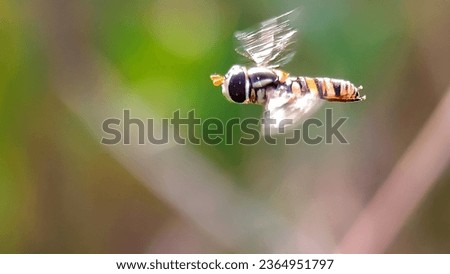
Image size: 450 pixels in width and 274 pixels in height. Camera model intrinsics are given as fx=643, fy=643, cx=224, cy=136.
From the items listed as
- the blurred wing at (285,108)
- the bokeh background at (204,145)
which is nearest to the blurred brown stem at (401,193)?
the bokeh background at (204,145)

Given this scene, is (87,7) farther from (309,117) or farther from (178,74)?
(309,117)

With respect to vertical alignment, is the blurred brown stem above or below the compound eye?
below

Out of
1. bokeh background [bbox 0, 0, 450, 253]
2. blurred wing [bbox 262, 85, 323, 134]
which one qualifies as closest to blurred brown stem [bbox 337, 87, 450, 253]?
bokeh background [bbox 0, 0, 450, 253]

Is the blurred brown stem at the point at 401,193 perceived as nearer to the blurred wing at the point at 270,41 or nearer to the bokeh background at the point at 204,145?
the bokeh background at the point at 204,145

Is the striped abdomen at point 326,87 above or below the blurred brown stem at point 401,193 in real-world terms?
above

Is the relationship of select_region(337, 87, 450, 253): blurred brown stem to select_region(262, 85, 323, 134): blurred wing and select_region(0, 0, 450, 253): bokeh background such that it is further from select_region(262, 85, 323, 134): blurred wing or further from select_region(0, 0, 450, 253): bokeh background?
select_region(262, 85, 323, 134): blurred wing
